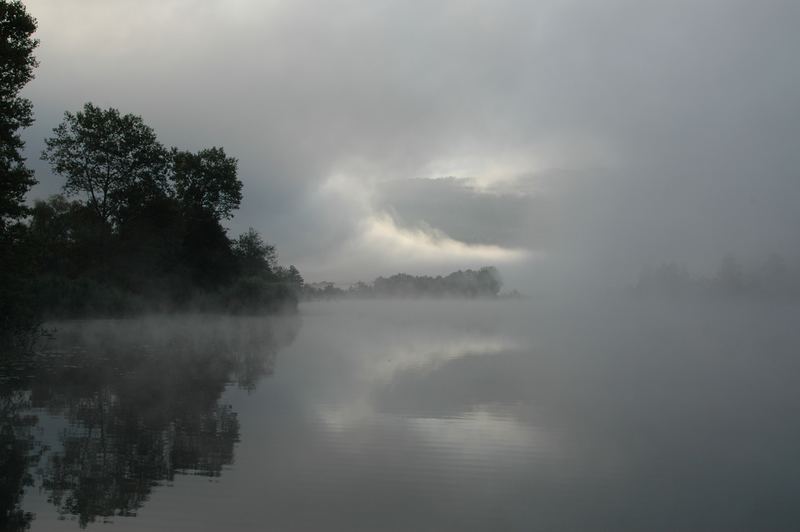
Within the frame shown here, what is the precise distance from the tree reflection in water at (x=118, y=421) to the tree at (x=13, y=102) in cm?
583

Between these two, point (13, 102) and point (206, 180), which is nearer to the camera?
point (13, 102)

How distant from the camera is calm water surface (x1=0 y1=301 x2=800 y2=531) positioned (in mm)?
8312

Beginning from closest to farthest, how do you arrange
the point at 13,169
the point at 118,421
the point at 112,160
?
the point at 118,421 < the point at 13,169 < the point at 112,160

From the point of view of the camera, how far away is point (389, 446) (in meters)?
11.8

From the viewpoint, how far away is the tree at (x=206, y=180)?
6072 centimetres

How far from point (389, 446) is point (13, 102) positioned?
1909 cm

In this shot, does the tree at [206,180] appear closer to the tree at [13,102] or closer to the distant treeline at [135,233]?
the distant treeline at [135,233]

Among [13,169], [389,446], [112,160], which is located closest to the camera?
[389,446]

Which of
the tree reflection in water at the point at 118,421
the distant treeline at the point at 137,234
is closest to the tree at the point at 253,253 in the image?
the distant treeline at the point at 137,234

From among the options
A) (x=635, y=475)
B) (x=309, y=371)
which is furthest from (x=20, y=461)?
(x=309, y=371)

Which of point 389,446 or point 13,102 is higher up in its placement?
point 13,102

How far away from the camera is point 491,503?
28.7ft

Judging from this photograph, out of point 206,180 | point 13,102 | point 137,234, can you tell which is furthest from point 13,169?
point 206,180

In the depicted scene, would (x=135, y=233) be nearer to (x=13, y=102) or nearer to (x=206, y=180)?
(x=206, y=180)
